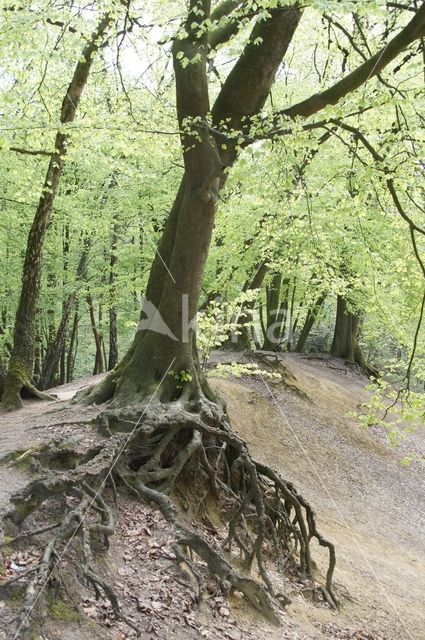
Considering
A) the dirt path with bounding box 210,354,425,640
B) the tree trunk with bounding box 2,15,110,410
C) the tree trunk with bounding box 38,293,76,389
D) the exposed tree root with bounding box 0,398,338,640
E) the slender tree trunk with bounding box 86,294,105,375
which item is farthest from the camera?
the slender tree trunk with bounding box 86,294,105,375

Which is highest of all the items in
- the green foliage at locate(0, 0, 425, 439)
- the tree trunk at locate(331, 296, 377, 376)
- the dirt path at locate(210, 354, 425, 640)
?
the green foliage at locate(0, 0, 425, 439)

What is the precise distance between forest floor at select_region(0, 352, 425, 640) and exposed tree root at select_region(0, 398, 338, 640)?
0.17 m

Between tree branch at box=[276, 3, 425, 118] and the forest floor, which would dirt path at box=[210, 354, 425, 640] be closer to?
the forest floor

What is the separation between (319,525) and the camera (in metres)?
9.58

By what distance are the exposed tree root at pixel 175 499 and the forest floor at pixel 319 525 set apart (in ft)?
0.56

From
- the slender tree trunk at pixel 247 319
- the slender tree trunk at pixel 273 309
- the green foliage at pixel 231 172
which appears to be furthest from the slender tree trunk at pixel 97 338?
the slender tree trunk at pixel 273 309

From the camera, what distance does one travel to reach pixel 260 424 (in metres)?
13.6

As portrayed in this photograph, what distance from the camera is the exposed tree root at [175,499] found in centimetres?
404

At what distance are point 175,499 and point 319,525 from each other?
4.41 meters

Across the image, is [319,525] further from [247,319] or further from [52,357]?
[52,357]

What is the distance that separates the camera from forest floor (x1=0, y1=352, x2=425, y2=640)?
4047 millimetres

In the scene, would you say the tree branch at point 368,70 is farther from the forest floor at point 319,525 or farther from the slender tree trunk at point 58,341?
the slender tree trunk at point 58,341

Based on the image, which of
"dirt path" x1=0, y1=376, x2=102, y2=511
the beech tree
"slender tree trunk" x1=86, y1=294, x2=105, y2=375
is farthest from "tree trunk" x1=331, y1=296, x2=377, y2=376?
the beech tree

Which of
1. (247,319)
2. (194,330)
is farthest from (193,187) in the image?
(247,319)
